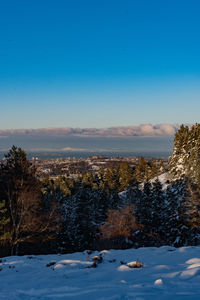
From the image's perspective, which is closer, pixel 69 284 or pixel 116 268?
pixel 69 284

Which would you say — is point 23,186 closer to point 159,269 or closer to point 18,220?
point 18,220

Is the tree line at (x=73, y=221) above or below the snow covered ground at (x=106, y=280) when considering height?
below

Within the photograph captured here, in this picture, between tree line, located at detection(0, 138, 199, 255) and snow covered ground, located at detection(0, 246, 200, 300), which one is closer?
snow covered ground, located at detection(0, 246, 200, 300)

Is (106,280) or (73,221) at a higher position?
(106,280)

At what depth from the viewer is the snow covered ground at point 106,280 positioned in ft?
17.9

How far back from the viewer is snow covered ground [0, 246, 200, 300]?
5.45m

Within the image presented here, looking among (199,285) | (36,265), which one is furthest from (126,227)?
(199,285)

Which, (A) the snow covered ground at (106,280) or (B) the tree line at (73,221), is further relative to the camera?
(B) the tree line at (73,221)

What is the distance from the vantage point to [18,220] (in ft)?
71.8

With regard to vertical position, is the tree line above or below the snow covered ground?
below

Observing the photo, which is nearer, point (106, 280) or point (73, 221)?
point (106, 280)

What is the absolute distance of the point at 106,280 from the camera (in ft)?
22.6

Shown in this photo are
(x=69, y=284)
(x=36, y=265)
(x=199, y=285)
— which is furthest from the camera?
(x=36, y=265)

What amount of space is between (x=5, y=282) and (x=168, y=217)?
30660 millimetres
